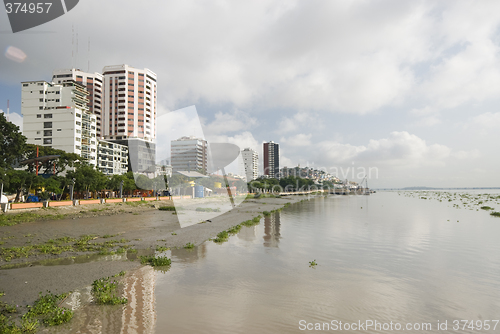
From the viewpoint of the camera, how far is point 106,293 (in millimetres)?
11359

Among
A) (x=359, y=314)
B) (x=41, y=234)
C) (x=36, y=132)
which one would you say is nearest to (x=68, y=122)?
(x=36, y=132)

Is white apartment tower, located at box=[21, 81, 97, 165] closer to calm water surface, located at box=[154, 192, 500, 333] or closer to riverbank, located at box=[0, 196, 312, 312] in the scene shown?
riverbank, located at box=[0, 196, 312, 312]

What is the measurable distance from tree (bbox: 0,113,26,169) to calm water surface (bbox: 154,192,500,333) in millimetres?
58610

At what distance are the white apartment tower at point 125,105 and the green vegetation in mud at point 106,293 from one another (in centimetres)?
14083

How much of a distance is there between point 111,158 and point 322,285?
12342cm

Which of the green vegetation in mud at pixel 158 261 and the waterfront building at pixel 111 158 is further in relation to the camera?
the waterfront building at pixel 111 158

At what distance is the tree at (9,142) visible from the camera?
55906mm

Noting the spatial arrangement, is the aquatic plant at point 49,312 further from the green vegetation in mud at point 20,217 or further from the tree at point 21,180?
the tree at point 21,180

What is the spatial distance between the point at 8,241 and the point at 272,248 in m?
22.1

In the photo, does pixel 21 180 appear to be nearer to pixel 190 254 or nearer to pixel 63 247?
pixel 63 247

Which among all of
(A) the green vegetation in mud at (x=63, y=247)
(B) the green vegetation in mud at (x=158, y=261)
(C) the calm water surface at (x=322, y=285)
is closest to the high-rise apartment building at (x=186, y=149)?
(B) the green vegetation in mud at (x=158, y=261)

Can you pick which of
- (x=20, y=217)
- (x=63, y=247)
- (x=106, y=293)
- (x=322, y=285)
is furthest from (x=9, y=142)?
(x=322, y=285)

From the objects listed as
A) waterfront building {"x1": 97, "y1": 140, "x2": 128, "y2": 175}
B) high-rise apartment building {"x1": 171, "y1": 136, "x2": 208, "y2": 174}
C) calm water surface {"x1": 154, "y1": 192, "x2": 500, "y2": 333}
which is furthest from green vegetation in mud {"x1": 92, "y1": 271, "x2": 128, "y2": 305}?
waterfront building {"x1": 97, "y1": 140, "x2": 128, "y2": 175}

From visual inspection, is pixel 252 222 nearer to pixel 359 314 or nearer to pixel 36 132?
pixel 359 314
